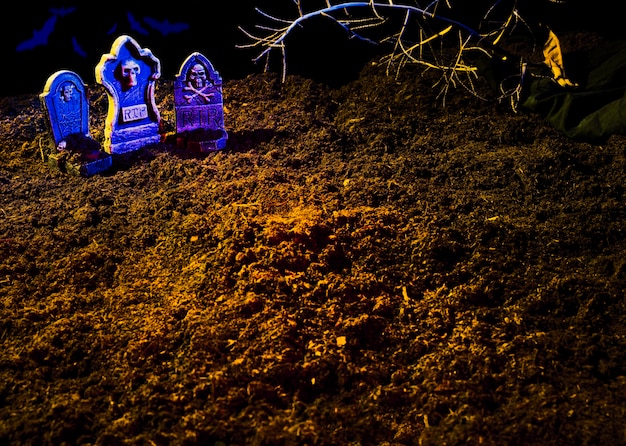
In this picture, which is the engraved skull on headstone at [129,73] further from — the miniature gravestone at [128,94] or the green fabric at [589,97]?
the green fabric at [589,97]

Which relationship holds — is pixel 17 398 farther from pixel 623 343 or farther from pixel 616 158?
pixel 616 158

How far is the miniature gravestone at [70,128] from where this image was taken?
4.59m

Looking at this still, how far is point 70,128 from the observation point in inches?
191

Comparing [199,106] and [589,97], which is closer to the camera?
[589,97]

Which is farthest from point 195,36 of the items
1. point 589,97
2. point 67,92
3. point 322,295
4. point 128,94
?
point 322,295

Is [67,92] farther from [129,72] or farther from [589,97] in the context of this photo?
[589,97]

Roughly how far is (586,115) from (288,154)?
9.82 ft

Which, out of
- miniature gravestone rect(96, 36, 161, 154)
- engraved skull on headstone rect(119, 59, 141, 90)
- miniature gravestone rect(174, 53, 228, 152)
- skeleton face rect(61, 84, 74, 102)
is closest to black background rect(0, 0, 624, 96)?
miniature gravestone rect(174, 53, 228, 152)

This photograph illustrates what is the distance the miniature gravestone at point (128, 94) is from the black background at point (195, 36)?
6.77ft

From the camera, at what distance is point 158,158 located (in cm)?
486

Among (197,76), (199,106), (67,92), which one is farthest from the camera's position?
(199,106)

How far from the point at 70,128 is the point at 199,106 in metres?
1.26

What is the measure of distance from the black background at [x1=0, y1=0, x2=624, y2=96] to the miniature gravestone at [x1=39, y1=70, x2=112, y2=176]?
7.96ft

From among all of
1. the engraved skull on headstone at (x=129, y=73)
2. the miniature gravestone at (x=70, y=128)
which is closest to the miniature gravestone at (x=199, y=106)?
the engraved skull on headstone at (x=129, y=73)
